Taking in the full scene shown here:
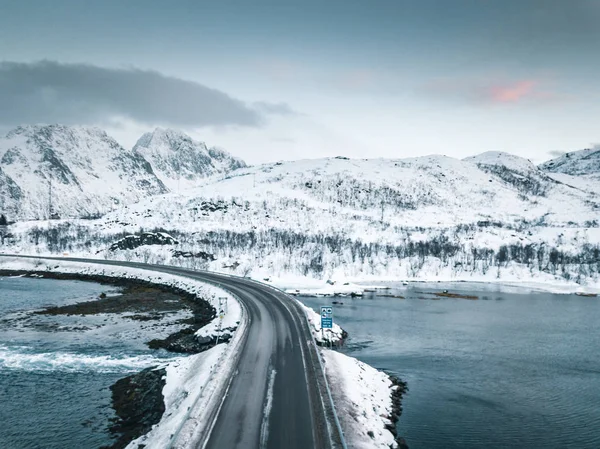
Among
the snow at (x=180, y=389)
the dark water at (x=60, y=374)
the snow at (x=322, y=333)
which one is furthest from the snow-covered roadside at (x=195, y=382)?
the snow at (x=322, y=333)

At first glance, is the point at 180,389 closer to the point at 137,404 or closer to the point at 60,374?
the point at 137,404

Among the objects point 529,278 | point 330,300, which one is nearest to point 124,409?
point 330,300

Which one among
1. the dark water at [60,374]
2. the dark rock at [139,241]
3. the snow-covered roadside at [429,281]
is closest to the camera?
the dark water at [60,374]

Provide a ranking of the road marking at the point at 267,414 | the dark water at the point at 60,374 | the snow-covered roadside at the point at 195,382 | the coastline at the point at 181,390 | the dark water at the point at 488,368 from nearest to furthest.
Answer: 1. the road marking at the point at 267,414
2. the snow-covered roadside at the point at 195,382
3. the coastline at the point at 181,390
4. the dark water at the point at 60,374
5. the dark water at the point at 488,368

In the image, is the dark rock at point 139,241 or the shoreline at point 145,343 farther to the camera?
the dark rock at point 139,241

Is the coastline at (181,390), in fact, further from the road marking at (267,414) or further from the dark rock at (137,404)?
the road marking at (267,414)

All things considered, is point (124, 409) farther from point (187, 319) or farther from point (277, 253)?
point (277, 253)

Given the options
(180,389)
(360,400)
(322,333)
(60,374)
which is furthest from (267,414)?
(60,374)
